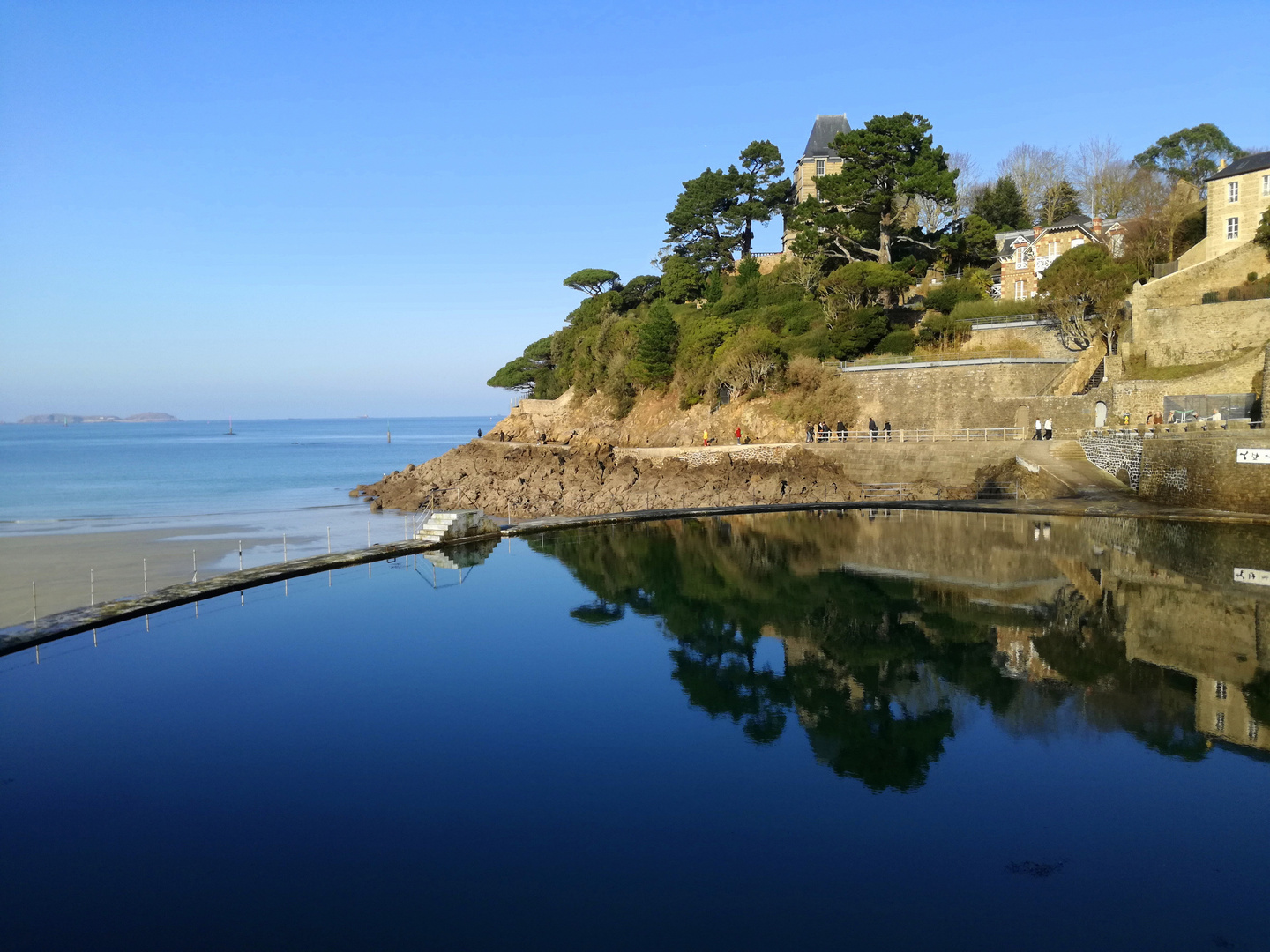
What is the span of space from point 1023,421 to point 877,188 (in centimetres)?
1352

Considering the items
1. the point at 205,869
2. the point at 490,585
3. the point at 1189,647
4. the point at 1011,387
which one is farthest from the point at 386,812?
the point at 1011,387

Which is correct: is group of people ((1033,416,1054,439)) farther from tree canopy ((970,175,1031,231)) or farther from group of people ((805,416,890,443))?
tree canopy ((970,175,1031,231))

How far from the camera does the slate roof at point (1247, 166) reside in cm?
2945

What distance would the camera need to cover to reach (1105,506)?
20781 millimetres

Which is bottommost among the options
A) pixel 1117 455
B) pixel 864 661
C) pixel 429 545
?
pixel 864 661

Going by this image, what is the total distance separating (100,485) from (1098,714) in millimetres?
51254

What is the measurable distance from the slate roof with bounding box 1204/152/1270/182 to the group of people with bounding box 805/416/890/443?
14.4m

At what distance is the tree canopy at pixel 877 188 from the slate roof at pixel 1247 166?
9091mm

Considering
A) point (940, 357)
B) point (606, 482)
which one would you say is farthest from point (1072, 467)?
point (606, 482)

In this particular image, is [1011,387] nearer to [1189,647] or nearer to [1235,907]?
[1189,647]

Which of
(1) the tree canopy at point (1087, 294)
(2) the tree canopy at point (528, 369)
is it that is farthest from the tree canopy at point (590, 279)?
(1) the tree canopy at point (1087, 294)

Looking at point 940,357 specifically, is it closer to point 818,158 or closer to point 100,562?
point 818,158

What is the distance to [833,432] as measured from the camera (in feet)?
103

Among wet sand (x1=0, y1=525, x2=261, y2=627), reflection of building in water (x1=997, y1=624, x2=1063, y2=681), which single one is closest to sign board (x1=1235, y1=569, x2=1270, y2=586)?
reflection of building in water (x1=997, y1=624, x2=1063, y2=681)
